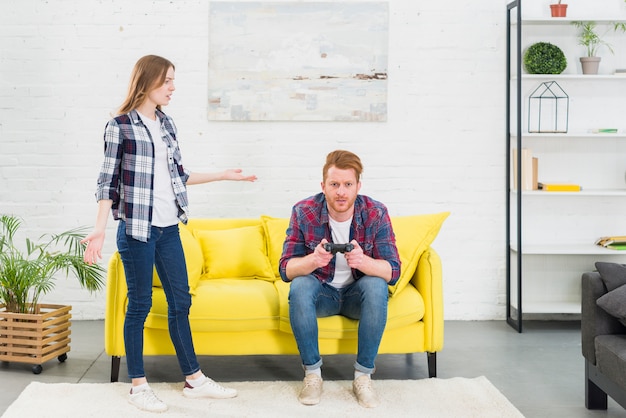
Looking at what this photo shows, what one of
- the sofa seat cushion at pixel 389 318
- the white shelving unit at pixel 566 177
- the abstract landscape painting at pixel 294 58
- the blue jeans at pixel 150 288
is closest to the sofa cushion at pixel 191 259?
the blue jeans at pixel 150 288

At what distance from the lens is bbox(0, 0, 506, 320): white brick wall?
15.1ft

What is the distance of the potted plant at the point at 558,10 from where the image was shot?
453 centimetres

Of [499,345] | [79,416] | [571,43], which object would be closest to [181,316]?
[79,416]

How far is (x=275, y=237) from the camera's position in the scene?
3938 millimetres

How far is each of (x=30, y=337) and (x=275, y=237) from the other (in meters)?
1.32

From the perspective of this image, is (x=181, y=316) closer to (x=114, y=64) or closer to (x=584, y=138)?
(x=114, y=64)

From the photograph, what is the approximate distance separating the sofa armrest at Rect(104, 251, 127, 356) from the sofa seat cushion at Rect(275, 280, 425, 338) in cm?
72

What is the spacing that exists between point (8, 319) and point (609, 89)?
3.81 m

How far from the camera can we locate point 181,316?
3.13 m

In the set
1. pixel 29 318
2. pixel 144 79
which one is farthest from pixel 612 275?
pixel 29 318

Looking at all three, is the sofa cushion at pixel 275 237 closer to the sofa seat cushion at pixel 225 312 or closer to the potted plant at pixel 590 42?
the sofa seat cushion at pixel 225 312

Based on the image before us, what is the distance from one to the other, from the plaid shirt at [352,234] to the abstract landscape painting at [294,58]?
4.73ft

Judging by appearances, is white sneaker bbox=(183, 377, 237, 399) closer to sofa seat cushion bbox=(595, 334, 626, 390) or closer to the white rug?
the white rug

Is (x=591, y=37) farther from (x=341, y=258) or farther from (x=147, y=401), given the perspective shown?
(x=147, y=401)
